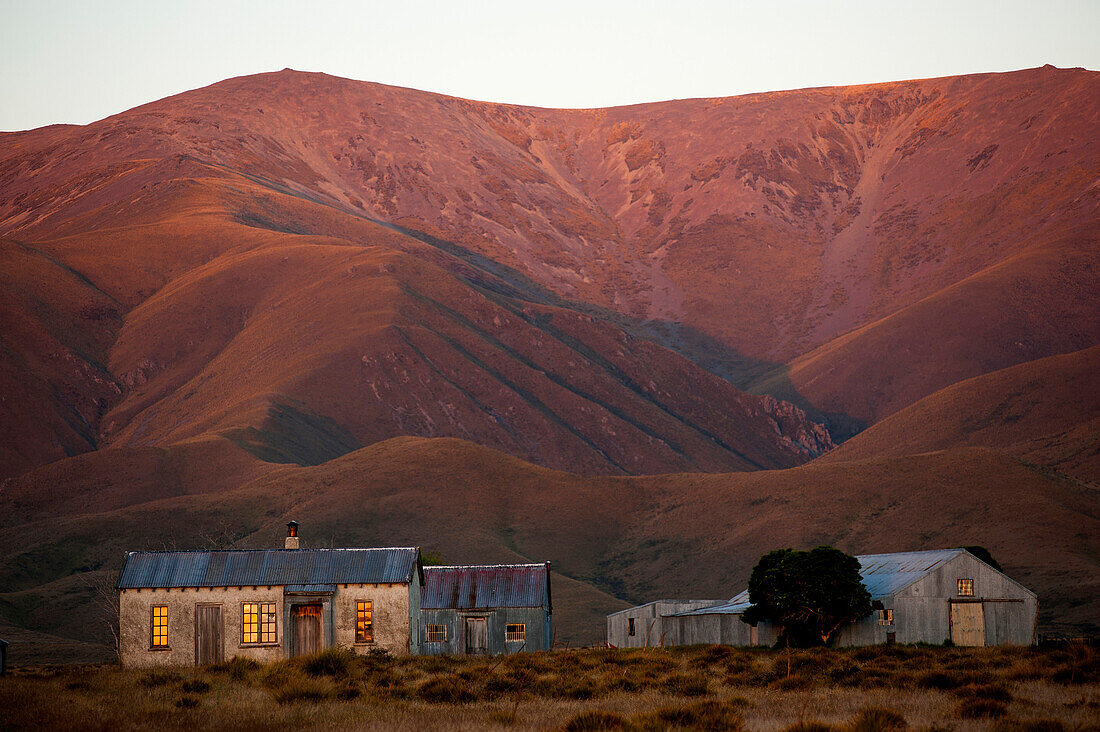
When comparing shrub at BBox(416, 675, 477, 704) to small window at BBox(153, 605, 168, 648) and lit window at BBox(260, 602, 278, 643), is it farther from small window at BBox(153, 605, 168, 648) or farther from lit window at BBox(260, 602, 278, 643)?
small window at BBox(153, 605, 168, 648)

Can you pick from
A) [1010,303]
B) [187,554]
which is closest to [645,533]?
[187,554]

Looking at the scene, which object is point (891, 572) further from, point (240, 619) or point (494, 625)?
point (240, 619)

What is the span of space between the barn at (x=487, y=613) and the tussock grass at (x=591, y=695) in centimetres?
1391

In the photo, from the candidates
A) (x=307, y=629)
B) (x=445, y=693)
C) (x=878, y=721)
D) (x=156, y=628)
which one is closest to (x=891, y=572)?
(x=307, y=629)

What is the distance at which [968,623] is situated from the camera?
156 feet

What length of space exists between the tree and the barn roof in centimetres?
196

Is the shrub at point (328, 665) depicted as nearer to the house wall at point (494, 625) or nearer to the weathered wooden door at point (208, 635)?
the weathered wooden door at point (208, 635)

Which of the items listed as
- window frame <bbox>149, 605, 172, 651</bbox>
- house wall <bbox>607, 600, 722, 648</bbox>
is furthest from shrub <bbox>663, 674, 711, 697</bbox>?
house wall <bbox>607, 600, 722, 648</bbox>

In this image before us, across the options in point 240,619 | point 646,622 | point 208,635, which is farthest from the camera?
point 646,622

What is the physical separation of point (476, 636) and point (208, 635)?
1309 cm

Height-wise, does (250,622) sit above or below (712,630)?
above

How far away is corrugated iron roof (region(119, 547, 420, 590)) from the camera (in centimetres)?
Answer: 3678

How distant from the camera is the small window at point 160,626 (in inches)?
1427

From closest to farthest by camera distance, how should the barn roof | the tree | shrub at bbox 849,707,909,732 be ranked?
shrub at bbox 849,707,909,732
the tree
the barn roof
